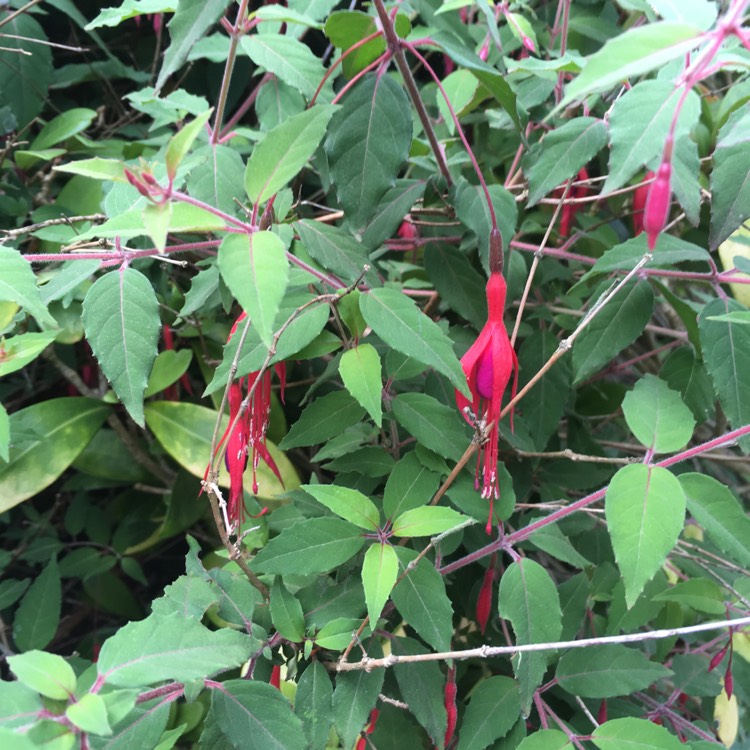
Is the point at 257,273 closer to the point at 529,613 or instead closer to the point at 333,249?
the point at 333,249

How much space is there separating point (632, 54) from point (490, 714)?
0.46 m

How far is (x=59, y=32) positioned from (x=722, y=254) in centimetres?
95

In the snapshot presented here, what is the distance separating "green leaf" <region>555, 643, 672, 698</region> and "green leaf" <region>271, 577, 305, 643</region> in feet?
0.70

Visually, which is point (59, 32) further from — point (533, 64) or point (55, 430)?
point (533, 64)

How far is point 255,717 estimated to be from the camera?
0.47 meters

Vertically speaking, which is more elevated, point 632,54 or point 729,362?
point 632,54

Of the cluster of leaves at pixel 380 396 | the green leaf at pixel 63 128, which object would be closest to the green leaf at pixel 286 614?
the cluster of leaves at pixel 380 396

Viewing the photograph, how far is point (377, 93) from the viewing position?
0.58 meters

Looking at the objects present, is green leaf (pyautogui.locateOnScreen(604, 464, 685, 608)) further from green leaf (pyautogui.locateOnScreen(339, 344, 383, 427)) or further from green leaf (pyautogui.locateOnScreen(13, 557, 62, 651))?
green leaf (pyautogui.locateOnScreen(13, 557, 62, 651))

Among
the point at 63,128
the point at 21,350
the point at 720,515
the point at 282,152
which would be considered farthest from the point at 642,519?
the point at 63,128

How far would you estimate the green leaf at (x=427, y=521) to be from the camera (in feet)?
1.59

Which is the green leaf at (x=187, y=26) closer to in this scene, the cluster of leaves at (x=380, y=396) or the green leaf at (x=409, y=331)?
the cluster of leaves at (x=380, y=396)

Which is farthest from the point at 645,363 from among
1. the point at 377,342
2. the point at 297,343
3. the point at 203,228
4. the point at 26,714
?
the point at 26,714

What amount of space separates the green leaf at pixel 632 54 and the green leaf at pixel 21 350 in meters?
0.37
